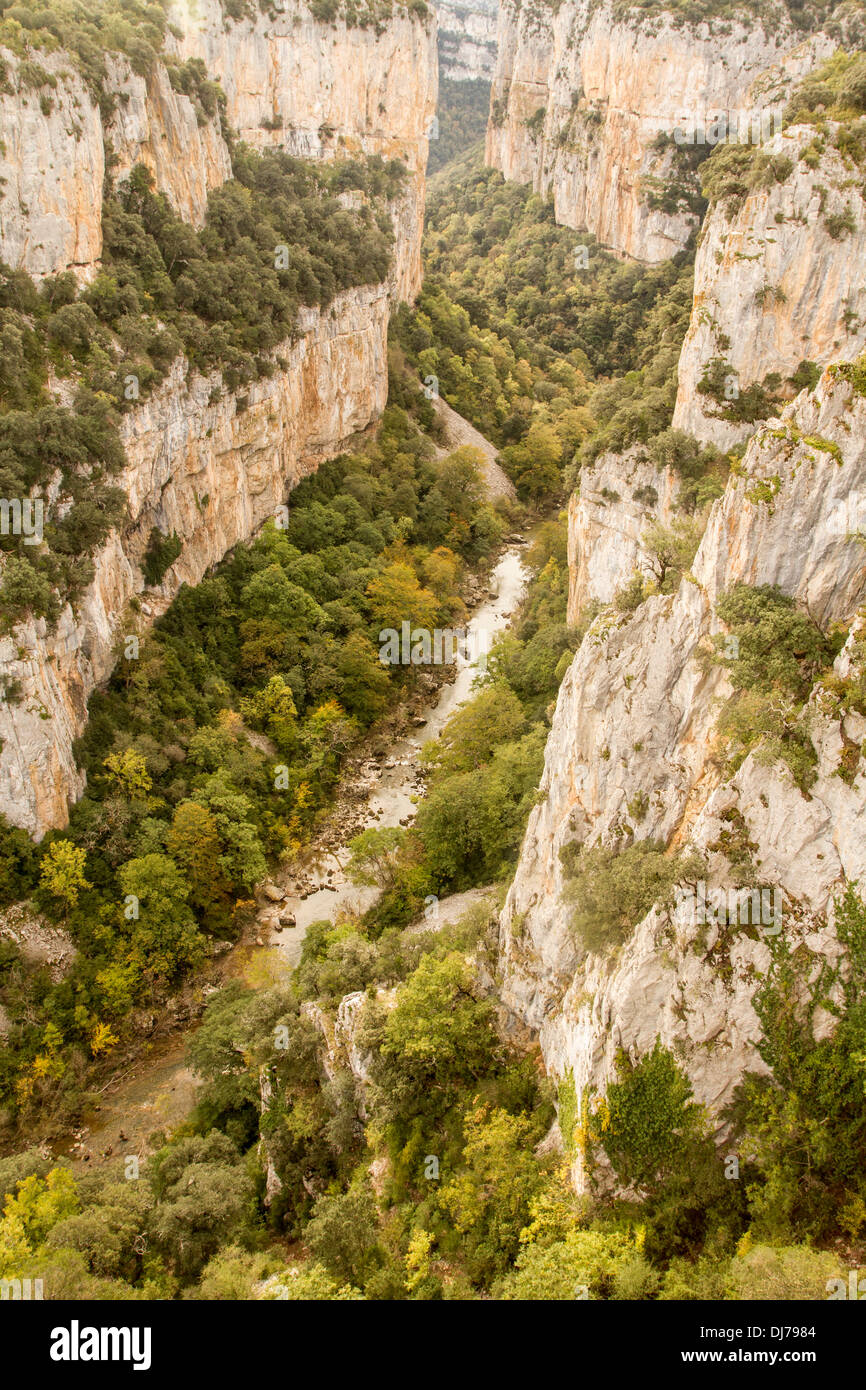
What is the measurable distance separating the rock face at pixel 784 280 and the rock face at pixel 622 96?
3676 centimetres

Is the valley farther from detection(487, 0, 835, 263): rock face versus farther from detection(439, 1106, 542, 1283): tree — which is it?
detection(487, 0, 835, 263): rock face

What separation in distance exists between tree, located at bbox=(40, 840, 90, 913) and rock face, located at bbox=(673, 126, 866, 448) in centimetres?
2582

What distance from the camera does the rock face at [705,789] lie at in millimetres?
14617

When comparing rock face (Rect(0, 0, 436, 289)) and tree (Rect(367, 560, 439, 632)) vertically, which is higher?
rock face (Rect(0, 0, 436, 289))

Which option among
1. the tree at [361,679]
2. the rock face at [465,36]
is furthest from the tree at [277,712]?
the rock face at [465,36]

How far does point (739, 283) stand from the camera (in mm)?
30812

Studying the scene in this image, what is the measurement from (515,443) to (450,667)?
28.0m

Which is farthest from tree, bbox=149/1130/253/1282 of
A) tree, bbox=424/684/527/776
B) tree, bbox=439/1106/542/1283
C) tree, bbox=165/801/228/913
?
tree, bbox=424/684/527/776

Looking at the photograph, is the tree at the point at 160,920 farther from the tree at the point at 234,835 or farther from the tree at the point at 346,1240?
the tree at the point at 346,1240

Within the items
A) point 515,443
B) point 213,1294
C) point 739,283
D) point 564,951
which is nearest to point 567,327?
point 515,443

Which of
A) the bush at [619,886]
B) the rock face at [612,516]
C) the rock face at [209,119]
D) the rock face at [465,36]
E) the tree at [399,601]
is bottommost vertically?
the tree at [399,601]

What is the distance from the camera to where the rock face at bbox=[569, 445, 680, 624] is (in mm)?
33781

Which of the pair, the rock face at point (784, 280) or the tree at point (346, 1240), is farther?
the rock face at point (784, 280)

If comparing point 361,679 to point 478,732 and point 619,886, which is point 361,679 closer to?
point 478,732
